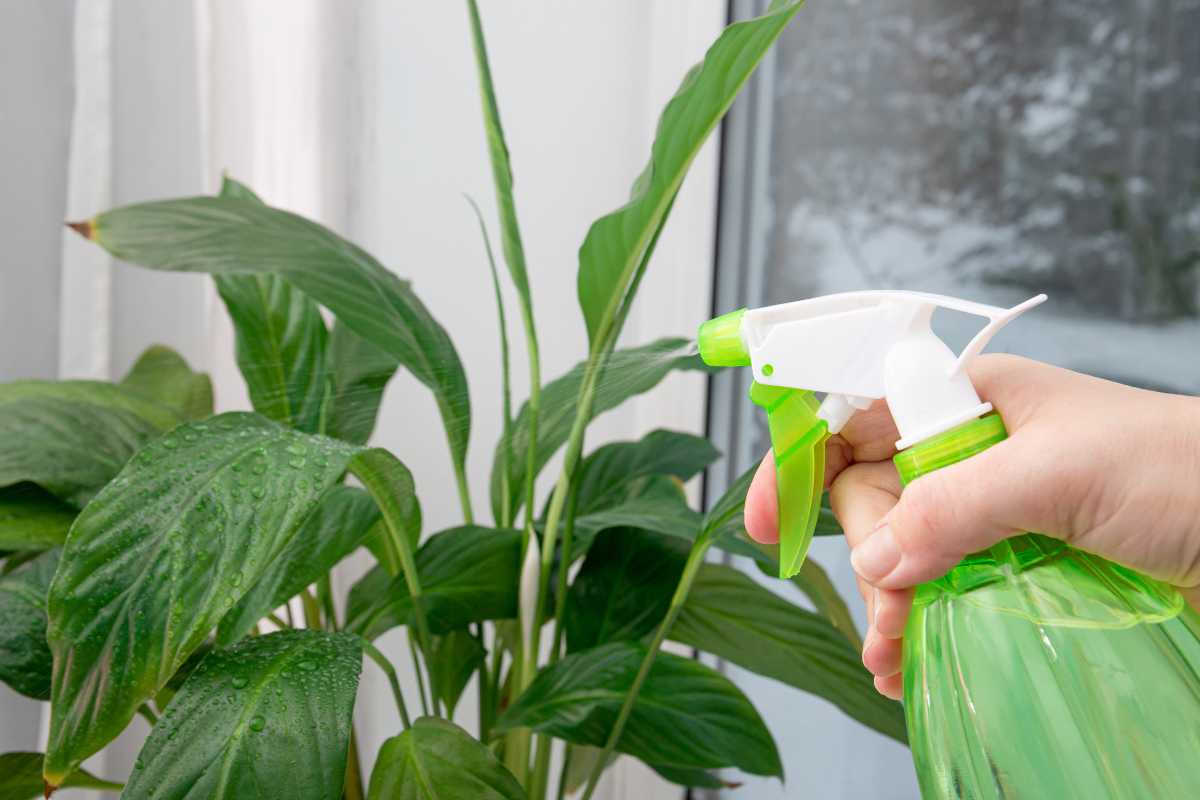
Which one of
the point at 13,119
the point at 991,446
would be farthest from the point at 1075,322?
the point at 13,119

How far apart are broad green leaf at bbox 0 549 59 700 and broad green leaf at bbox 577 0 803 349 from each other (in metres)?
0.36

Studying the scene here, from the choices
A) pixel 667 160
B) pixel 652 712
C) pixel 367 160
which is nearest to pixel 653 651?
pixel 652 712

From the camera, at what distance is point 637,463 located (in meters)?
0.80

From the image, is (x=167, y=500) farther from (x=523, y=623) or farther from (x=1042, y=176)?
(x=1042, y=176)

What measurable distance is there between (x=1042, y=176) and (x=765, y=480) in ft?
2.02

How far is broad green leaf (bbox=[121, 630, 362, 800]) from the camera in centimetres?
38

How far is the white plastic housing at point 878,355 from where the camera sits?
28cm

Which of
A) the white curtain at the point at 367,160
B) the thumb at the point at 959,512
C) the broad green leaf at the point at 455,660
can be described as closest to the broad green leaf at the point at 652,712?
the broad green leaf at the point at 455,660

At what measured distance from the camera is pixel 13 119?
0.92 metres

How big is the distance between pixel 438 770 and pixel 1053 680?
306 mm

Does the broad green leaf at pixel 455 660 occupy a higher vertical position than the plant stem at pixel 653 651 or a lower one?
lower

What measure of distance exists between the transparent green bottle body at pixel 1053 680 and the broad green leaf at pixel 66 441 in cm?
53

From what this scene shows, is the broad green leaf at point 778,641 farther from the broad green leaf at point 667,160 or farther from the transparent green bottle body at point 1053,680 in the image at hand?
the transparent green bottle body at point 1053,680

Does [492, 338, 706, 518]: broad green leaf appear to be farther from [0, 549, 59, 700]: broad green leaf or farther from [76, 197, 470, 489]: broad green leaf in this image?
[0, 549, 59, 700]: broad green leaf
